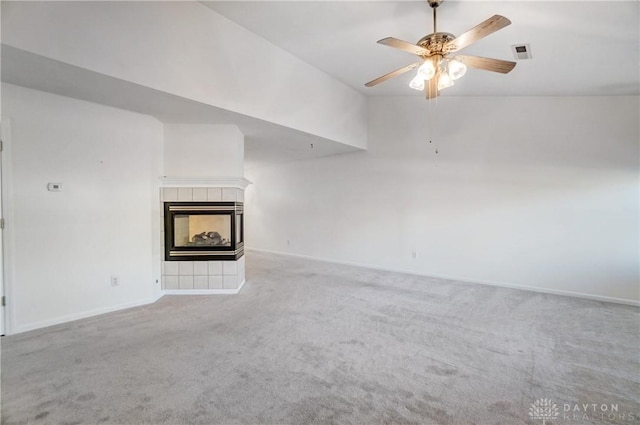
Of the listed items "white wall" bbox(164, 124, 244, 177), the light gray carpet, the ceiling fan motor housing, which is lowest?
the light gray carpet

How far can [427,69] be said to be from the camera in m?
2.33

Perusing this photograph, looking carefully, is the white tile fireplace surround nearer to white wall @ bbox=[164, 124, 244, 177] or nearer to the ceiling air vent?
white wall @ bbox=[164, 124, 244, 177]

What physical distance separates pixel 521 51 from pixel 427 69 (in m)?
1.42

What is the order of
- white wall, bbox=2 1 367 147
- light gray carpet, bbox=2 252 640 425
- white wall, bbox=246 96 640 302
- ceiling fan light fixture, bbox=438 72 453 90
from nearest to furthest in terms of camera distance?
light gray carpet, bbox=2 252 640 425, white wall, bbox=2 1 367 147, ceiling fan light fixture, bbox=438 72 453 90, white wall, bbox=246 96 640 302

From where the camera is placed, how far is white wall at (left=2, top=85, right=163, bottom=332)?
275cm

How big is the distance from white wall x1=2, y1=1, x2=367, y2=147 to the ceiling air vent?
2.44 metres

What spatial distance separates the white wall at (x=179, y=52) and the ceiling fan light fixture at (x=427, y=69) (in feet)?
6.33

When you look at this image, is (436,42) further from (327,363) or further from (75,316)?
(75,316)

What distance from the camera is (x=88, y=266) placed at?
10.3ft

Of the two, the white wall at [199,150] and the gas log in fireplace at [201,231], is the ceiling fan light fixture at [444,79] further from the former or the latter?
the gas log in fireplace at [201,231]

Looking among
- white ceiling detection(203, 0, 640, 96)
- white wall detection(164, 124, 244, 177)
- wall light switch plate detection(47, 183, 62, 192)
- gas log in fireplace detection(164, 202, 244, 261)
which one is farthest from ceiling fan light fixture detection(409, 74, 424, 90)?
wall light switch plate detection(47, 183, 62, 192)

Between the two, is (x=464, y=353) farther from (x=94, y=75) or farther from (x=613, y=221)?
(x=94, y=75)

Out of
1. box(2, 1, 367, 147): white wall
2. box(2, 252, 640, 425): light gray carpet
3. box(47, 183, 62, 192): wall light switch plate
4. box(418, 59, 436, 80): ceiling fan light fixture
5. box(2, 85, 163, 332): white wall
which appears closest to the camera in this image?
box(2, 252, 640, 425): light gray carpet

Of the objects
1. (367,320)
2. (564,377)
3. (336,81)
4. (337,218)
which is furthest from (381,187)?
(564,377)
